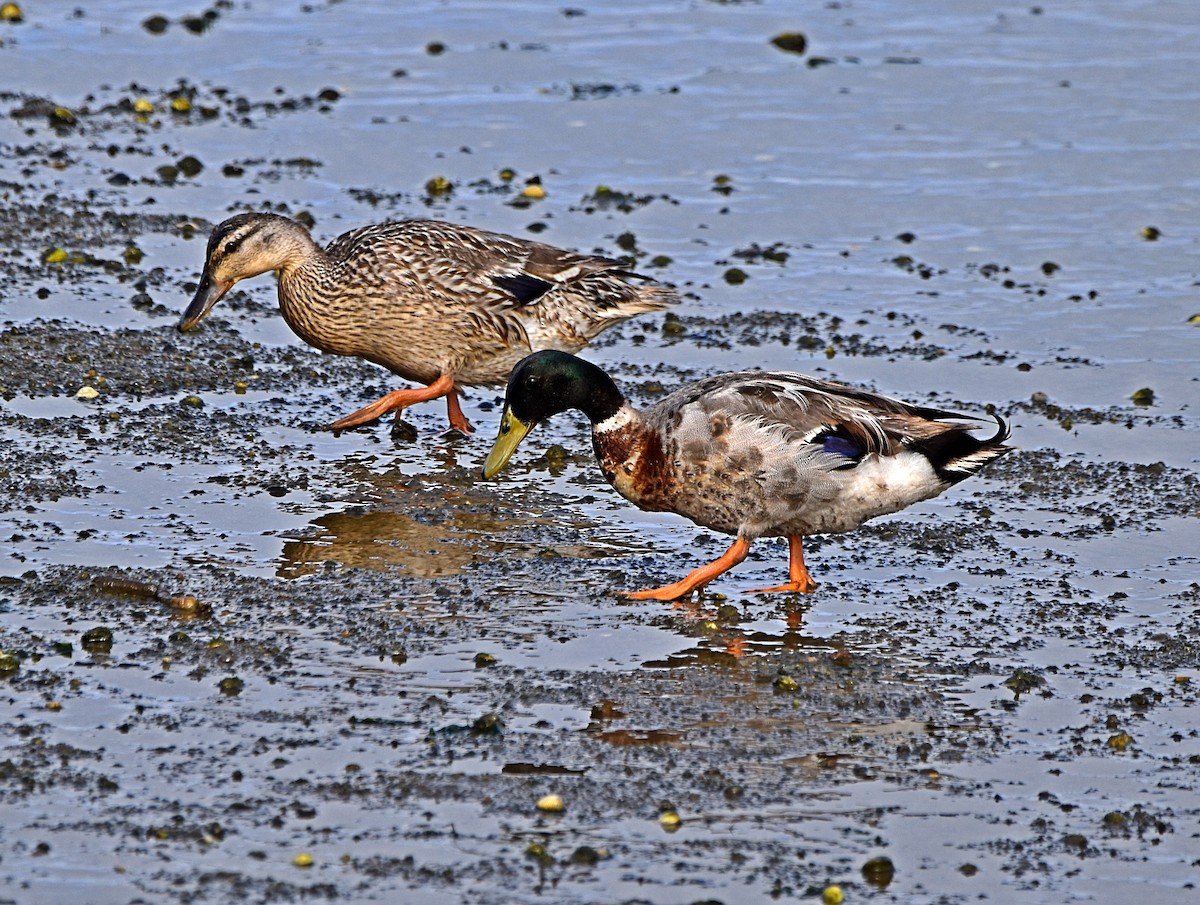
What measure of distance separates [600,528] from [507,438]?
0.72 m

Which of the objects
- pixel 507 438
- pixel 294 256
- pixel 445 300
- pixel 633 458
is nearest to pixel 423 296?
pixel 445 300

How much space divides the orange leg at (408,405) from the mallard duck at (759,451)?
1.89 metres

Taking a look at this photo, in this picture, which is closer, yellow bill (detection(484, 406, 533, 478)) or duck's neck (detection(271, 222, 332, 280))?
yellow bill (detection(484, 406, 533, 478))

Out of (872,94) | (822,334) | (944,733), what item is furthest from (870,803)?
(872,94)

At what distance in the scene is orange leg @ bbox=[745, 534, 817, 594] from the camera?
300 inches

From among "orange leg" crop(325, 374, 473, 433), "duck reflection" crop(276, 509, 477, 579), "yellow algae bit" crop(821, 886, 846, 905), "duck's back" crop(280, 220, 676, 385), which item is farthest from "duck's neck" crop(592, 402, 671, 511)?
"yellow algae bit" crop(821, 886, 846, 905)

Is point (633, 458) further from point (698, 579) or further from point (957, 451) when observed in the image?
point (957, 451)

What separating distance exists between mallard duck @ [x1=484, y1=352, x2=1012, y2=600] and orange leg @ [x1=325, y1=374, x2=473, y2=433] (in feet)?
6.18

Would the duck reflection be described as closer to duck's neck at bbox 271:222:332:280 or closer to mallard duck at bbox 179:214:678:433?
mallard duck at bbox 179:214:678:433

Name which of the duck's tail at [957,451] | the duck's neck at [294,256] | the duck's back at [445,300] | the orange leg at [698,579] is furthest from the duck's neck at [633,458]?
the duck's neck at [294,256]

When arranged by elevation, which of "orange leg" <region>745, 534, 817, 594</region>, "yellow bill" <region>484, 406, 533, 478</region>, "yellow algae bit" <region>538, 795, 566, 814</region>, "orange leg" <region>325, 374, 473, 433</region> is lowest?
"orange leg" <region>745, 534, 817, 594</region>

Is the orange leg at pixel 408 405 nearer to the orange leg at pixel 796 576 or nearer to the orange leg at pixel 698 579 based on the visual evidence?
the orange leg at pixel 698 579

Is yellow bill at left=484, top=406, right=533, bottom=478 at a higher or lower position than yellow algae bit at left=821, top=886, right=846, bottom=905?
higher

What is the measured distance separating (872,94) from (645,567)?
29.7ft
